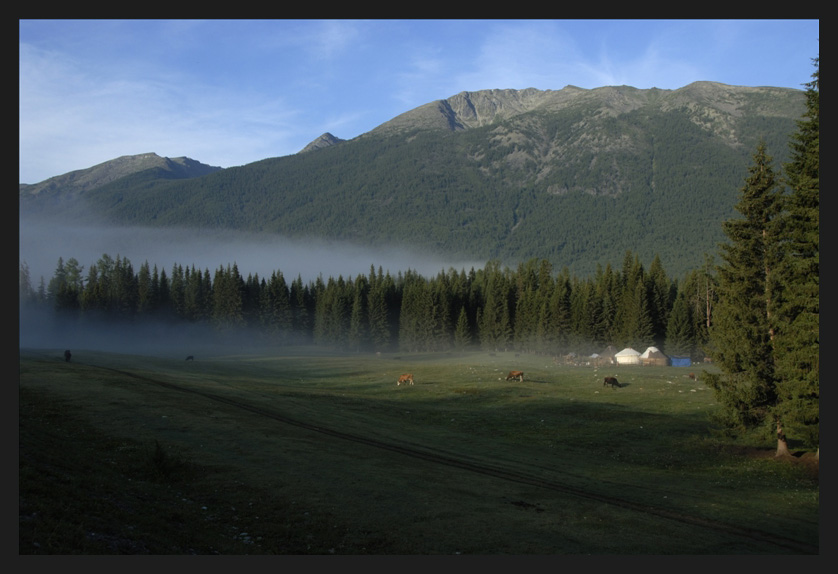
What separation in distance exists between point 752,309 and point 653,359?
7381cm

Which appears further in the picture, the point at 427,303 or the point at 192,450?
the point at 427,303

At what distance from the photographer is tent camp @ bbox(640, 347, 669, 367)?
356 ft

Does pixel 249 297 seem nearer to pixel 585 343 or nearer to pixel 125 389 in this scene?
pixel 585 343

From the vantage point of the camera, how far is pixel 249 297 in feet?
584

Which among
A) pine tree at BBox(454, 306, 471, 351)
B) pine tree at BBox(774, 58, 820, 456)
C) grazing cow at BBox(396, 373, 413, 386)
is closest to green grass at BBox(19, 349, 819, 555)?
pine tree at BBox(774, 58, 820, 456)

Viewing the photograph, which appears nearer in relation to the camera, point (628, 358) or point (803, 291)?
point (803, 291)

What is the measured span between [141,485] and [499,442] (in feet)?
88.5

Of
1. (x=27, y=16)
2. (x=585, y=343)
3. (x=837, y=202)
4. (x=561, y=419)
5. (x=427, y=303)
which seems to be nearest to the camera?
(x=27, y=16)

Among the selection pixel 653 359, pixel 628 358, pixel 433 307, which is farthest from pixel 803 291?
pixel 433 307

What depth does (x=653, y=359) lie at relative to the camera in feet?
357

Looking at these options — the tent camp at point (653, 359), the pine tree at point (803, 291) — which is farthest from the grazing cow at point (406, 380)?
the tent camp at point (653, 359)

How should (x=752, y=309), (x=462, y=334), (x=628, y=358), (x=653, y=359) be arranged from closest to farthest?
(x=752, y=309) → (x=653, y=359) → (x=628, y=358) → (x=462, y=334)

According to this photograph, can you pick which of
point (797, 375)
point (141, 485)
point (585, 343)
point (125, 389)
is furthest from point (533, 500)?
point (585, 343)

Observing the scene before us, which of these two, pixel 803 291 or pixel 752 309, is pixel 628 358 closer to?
pixel 752 309
